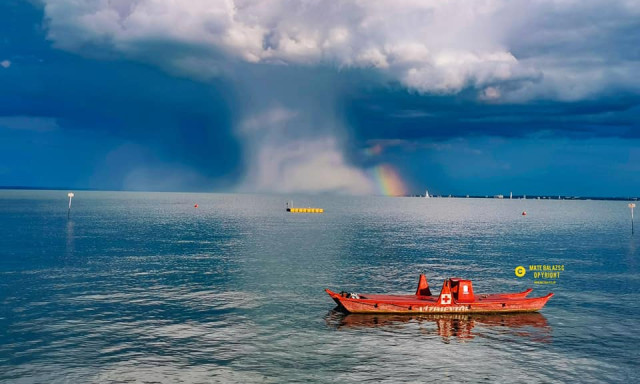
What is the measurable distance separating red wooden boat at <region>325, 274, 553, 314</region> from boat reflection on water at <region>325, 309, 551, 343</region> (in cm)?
65

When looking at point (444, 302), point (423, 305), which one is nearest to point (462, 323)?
point (444, 302)

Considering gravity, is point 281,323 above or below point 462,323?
above

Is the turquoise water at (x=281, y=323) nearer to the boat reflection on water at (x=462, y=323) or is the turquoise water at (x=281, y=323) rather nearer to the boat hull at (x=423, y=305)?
the boat reflection on water at (x=462, y=323)

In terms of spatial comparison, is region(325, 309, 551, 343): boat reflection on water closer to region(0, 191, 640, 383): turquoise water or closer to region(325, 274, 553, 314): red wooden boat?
region(0, 191, 640, 383): turquoise water

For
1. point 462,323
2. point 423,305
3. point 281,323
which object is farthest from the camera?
point 423,305

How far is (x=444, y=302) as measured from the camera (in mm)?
53812

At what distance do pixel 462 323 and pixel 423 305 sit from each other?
4.52 m

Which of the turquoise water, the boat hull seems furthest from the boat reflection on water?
the boat hull

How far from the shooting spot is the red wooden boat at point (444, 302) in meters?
53.2

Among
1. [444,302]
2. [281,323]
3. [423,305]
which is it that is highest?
[444,302]

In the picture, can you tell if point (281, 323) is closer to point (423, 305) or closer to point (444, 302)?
point (423, 305)

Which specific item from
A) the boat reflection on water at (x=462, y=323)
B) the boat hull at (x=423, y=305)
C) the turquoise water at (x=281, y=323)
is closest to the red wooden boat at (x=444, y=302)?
the boat hull at (x=423, y=305)

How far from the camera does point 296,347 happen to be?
41406 mm

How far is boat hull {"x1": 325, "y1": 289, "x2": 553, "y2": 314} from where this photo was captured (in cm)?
5316
